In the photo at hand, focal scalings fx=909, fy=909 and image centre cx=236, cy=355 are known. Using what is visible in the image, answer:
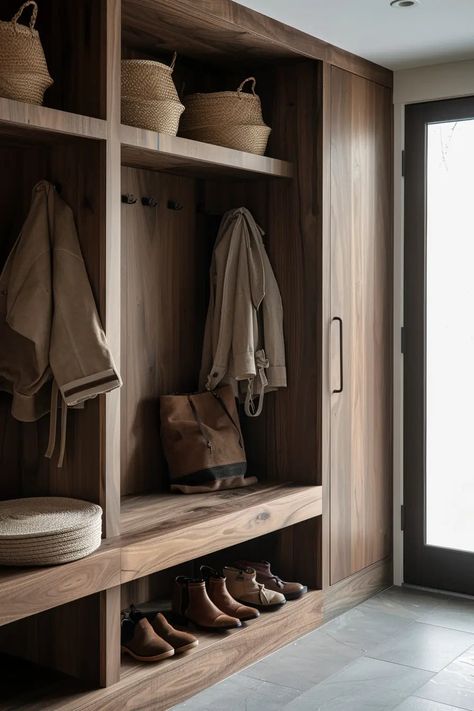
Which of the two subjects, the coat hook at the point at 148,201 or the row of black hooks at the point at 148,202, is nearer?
the row of black hooks at the point at 148,202

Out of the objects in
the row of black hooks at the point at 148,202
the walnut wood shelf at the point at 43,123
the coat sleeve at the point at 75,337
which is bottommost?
the coat sleeve at the point at 75,337

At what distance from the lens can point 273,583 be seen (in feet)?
12.0

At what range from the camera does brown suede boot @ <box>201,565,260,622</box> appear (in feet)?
11.1

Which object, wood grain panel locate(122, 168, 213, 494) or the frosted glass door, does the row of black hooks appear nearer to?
wood grain panel locate(122, 168, 213, 494)

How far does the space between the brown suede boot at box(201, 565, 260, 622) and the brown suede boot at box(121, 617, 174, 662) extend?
37 centimetres

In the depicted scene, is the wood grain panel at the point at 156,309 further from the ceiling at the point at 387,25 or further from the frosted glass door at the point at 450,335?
the frosted glass door at the point at 450,335

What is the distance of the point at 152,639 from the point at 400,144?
2486 mm

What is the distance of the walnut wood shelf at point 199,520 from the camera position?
291 cm

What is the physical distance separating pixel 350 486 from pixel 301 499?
41 cm

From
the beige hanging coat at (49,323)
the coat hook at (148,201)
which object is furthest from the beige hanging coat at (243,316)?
the beige hanging coat at (49,323)

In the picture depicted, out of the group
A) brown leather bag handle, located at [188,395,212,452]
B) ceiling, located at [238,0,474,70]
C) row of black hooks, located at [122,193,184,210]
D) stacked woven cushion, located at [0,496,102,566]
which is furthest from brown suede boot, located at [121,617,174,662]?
ceiling, located at [238,0,474,70]

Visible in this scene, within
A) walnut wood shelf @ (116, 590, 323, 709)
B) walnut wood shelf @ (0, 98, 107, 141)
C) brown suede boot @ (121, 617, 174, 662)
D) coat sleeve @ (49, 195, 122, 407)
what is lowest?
walnut wood shelf @ (116, 590, 323, 709)

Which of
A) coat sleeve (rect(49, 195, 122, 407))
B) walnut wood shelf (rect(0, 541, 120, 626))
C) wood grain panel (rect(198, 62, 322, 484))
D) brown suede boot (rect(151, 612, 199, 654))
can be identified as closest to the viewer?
walnut wood shelf (rect(0, 541, 120, 626))

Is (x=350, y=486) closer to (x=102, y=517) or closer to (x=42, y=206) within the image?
(x=102, y=517)
